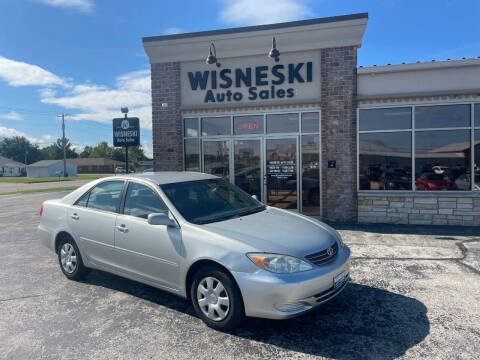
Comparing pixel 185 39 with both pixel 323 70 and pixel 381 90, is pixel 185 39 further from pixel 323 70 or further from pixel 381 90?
pixel 381 90

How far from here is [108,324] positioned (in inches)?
147

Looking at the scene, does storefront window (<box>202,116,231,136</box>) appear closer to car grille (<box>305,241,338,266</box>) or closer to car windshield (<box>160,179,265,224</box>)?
car windshield (<box>160,179,265,224</box>)

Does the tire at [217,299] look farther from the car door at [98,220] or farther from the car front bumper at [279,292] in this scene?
the car door at [98,220]

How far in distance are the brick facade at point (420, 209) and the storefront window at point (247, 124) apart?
328cm

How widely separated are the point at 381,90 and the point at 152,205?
6.94 meters

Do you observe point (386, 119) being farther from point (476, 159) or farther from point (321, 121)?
point (476, 159)

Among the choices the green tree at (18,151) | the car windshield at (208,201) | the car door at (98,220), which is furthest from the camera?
the green tree at (18,151)

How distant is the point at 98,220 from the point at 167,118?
6.04 meters

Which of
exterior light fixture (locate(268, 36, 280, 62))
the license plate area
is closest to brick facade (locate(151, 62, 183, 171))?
exterior light fixture (locate(268, 36, 280, 62))

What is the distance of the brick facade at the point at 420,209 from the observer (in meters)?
8.35

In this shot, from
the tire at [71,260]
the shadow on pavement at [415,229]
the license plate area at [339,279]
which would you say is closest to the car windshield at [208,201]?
the license plate area at [339,279]

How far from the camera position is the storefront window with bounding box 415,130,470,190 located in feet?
27.7

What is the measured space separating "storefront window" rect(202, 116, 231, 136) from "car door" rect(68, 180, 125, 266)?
5.36 metres

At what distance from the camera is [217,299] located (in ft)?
11.4
